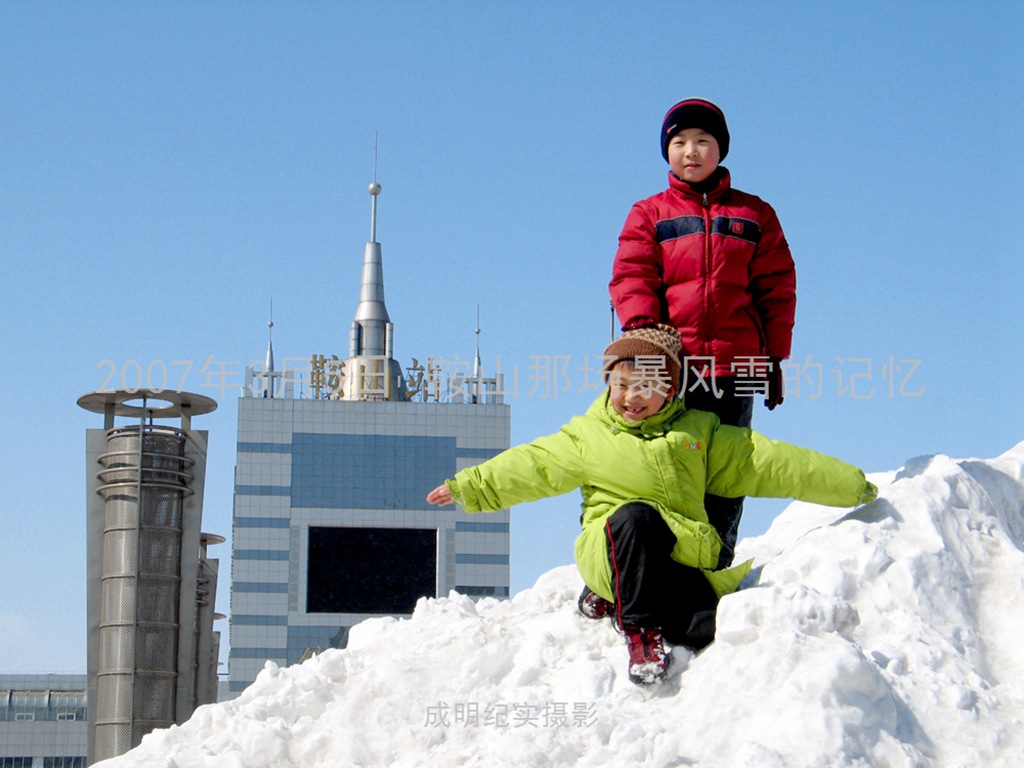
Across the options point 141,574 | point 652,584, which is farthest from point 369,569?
point 652,584

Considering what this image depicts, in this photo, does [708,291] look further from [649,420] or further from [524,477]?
[524,477]

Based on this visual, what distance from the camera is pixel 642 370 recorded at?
4438mm

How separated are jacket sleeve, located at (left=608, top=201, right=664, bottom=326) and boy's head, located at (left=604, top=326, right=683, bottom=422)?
17cm

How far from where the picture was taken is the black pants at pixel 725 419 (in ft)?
15.2

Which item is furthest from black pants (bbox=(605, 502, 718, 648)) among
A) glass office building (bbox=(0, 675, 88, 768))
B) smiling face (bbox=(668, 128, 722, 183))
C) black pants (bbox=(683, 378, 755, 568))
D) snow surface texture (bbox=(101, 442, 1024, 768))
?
glass office building (bbox=(0, 675, 88, 768))

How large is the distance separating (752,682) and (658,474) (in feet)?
2.63

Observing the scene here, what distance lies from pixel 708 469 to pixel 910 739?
118 cm

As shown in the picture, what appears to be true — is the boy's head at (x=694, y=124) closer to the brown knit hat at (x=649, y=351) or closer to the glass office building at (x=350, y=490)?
the brown knit hat at (x=649, y=351)

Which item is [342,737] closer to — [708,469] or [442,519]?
[708,469]

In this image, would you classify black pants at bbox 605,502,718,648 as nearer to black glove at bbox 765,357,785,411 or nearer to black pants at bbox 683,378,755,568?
black pants at bbox 683,378,755,568

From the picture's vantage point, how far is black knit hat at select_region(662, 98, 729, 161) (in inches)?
198

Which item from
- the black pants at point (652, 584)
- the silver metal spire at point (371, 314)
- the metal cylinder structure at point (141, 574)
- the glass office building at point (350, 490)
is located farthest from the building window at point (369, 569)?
the black pants at point (652, 584)

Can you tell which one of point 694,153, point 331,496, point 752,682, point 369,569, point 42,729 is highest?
point 694,153

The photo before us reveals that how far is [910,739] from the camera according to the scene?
362cm
